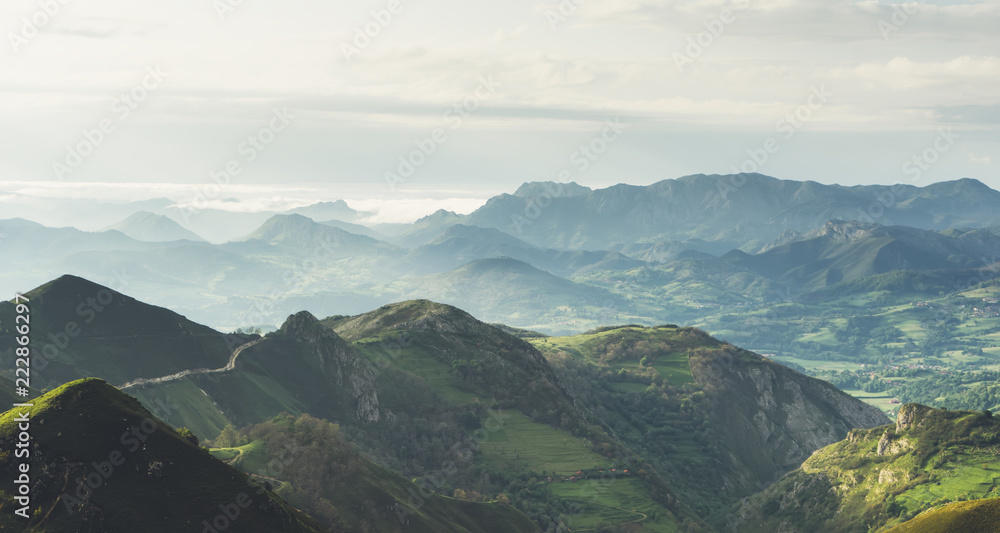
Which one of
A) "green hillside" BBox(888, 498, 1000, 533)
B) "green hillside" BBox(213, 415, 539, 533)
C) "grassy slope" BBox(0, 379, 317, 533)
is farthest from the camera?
"green hillside" BBox(213, 415, 539, 533)

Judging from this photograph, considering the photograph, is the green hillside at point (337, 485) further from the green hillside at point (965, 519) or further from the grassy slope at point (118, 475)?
the green hillside at point (965, 519)

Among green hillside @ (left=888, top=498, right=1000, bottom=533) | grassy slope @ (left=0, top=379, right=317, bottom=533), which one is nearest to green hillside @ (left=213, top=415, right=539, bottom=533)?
grassy slope @ (left=0, top=379, right=317, bottom=533)

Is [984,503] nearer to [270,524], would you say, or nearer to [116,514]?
[270,524]

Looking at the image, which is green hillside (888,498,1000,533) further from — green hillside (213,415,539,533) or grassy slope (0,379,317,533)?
green hillside (213,415,539,533)

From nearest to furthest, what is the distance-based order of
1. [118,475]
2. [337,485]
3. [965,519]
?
[118,475]
[965,519]
[337,485]

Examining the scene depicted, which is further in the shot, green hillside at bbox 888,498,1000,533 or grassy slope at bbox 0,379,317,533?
green hillside at bbox 888,498,1000,533

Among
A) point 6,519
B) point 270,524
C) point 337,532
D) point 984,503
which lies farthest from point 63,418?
point 984,503

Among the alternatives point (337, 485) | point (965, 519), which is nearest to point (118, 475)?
point (337, 485)

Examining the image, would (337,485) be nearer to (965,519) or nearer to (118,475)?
(118,475)

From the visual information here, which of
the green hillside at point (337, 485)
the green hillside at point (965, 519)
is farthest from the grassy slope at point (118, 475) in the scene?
the green hillside at point (965, 519)
